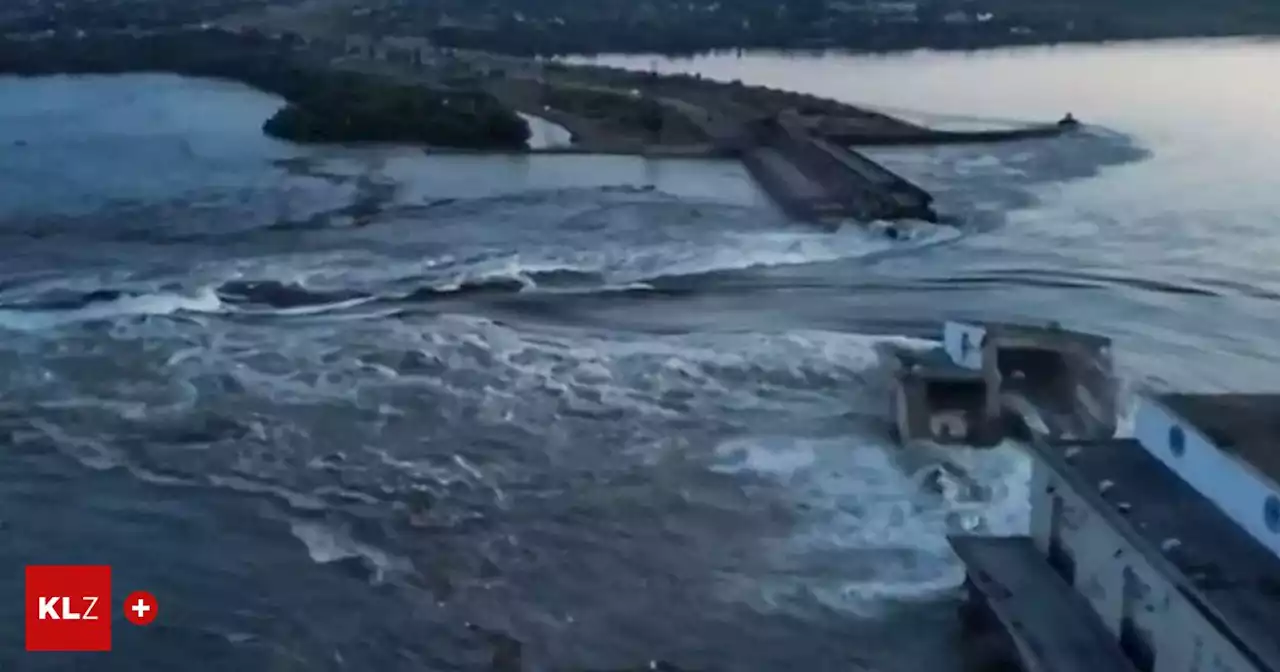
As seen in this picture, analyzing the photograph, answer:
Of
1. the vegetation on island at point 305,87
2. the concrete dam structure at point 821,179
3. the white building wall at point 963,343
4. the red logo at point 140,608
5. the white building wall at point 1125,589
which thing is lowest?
the red logo at point 140,608

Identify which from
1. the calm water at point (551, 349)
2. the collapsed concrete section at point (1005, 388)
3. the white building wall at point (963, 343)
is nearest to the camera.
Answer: the calm water at point (551, 349)

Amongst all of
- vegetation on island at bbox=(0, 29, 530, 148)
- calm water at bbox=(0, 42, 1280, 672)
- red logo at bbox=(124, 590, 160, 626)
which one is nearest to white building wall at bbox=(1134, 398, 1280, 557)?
calm water at bbox=(0, 42, 1280, 672)

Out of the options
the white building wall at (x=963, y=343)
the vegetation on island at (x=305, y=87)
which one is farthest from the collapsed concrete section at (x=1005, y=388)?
the vegetation on island at (x=305, y=87)

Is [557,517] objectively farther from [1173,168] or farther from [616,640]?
[1173,168]

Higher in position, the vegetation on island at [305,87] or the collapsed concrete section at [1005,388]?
the vegetation on island at [305,87]

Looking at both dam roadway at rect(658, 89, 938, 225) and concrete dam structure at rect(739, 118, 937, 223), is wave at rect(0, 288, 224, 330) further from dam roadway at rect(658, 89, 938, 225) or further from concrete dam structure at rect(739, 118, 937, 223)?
concrete dam structure at rect(739, 118, 937, 223)

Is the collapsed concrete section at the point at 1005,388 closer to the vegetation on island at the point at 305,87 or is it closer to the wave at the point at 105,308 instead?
the vegetation on island at the point at 305,87
